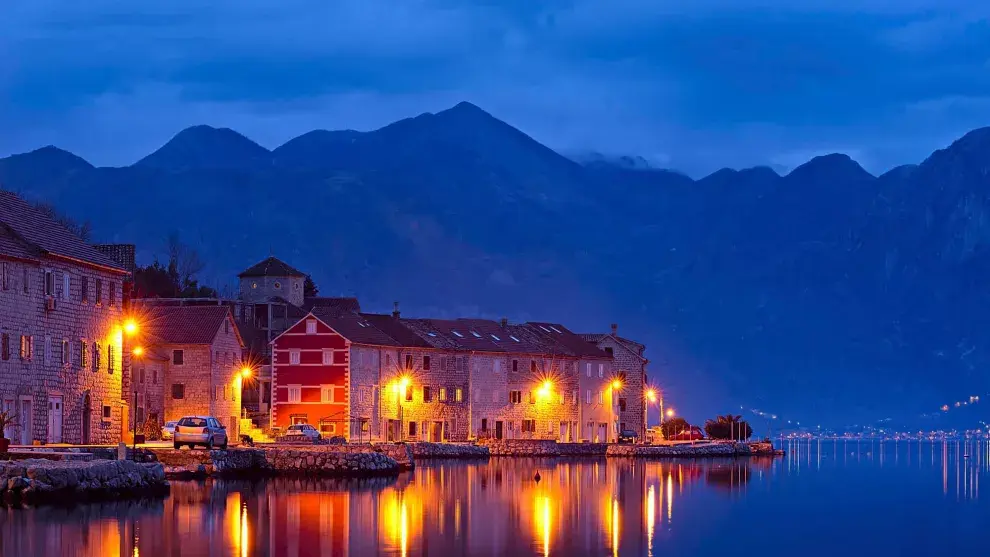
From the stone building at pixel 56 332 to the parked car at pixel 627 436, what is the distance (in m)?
57.3

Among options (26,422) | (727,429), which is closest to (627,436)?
(727,429)

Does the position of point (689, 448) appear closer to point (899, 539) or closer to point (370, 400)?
point (370, 400)

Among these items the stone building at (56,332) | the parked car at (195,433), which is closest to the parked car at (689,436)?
the stone building at (56,332)

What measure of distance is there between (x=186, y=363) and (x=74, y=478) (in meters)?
48.3

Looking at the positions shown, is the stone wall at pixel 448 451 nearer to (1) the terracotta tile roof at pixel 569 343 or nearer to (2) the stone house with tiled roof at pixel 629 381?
(1) the terracotta tile roof at pixel 569 343

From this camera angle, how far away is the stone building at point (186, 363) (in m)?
97.8

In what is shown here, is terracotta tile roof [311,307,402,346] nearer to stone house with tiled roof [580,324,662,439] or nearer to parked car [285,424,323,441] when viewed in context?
parked car [285,424,323,441]

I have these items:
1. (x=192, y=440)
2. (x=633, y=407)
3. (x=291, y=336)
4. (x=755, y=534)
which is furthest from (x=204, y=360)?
(x=755, y=534)

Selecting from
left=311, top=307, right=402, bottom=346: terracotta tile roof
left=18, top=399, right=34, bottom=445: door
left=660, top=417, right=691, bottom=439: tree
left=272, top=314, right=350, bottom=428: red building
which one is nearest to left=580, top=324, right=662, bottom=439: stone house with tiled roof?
left=660, top=417, right=691, bottom=439: tree

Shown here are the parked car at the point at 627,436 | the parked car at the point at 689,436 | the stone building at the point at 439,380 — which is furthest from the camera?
the parked car at the point at 689,436

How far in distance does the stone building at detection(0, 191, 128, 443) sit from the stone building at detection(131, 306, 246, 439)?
18.9 m

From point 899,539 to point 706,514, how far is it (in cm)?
799

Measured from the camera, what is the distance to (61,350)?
236ft

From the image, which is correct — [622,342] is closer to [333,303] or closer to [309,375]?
[333,303]
